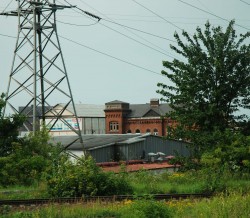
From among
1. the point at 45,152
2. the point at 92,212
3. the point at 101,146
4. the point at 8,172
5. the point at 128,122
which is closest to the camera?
the point at 92,212

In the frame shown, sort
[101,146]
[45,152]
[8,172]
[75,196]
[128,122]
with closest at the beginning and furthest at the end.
Answer: [75,196] → [8,172] → [45,152] → [101,146] → [128,122]

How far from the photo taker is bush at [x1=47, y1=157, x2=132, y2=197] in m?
14.0

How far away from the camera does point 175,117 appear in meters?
24.0

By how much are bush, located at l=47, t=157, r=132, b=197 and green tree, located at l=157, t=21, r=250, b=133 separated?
916 cm

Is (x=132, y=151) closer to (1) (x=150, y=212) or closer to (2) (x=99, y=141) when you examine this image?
(2) (x=99, y=141)

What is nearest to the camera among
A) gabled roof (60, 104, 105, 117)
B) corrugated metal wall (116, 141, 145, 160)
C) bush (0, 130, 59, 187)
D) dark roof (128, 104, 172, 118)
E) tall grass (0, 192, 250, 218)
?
tall grass (0, 192, 250, 218)

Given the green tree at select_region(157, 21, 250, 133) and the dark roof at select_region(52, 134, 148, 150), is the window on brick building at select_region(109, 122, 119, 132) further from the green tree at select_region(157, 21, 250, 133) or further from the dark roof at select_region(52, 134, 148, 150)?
the green tree at select_region(157, 21, 250, 133)

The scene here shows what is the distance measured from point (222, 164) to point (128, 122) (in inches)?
2778

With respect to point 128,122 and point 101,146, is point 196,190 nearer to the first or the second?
point 101,146

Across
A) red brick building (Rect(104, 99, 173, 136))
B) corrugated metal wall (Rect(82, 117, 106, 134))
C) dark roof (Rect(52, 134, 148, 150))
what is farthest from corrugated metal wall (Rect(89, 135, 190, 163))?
corrugated metal wall (Rect(82, 117, 106, 134))

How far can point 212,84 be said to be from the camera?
23594 millimetres

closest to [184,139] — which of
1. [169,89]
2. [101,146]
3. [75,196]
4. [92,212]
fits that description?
[169,89]

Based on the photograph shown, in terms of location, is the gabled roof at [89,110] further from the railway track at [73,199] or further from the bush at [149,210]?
the bush at [149,210]

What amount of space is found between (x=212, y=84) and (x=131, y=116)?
6829cm
